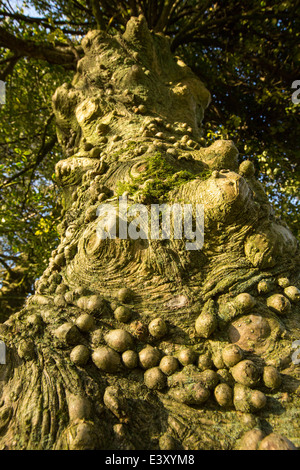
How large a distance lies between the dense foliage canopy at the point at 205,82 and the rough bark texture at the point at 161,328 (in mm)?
3062

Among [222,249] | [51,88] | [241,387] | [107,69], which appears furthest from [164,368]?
[51,88]

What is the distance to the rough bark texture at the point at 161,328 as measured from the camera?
1224 mm

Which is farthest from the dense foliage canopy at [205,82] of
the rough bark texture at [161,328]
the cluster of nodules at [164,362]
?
the cluster of nodules at [164,362]

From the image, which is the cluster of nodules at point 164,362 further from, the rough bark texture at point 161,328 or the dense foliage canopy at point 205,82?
the dense foliage canopy at point 205,82

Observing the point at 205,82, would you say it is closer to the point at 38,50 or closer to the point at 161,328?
the point at 38,50

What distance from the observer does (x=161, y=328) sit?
5.01 feet

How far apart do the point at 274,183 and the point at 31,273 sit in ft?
17.8

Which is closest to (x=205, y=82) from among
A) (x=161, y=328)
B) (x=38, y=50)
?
(x=38, y=50)

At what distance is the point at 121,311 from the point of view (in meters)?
1.58

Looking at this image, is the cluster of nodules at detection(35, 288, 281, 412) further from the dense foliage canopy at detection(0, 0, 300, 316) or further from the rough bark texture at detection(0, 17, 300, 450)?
the dense foliage canopy at detection(0, 0, 300, 316)

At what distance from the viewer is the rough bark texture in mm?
1224

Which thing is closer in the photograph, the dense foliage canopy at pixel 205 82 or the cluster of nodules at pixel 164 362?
the cluster of nodules at pixel 164 362

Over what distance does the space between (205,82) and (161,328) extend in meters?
5.94

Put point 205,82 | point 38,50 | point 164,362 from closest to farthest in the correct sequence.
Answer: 1. point 164,362
2. point 38,50
3. point 205,82
